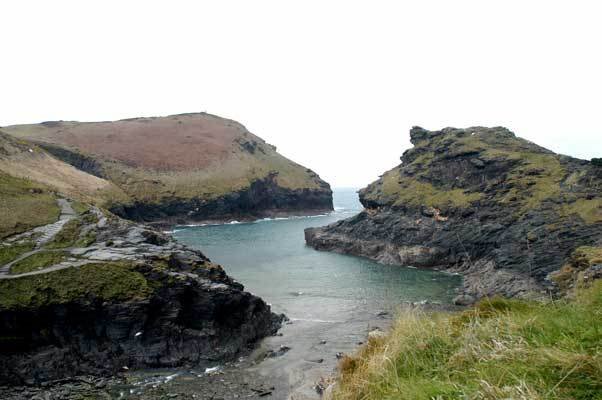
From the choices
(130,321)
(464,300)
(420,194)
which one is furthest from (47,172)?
(464,300)

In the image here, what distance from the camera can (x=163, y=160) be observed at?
167125mm

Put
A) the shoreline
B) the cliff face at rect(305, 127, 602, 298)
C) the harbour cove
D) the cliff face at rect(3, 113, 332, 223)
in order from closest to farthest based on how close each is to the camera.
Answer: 1. the harbour cove
2. the cliff face at rect(305, 127, 602, 298)
3. the shoreline
4. the cliff face at rect(3, 113, 332, 223)

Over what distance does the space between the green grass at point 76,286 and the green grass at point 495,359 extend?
2541cm

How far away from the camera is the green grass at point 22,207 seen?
39156 mm

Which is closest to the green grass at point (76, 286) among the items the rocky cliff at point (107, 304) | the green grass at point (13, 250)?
the rocky cliff at point (107, 304)

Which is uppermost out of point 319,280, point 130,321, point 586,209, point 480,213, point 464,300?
point 586,209

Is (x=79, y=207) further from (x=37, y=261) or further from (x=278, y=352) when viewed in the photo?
(x=278, y=352)

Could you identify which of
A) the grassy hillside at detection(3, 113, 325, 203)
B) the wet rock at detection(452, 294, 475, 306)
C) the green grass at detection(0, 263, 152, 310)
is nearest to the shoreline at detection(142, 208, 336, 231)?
the grassy hillside at detection(3, 113, 325, 203)

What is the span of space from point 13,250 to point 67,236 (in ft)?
15.5

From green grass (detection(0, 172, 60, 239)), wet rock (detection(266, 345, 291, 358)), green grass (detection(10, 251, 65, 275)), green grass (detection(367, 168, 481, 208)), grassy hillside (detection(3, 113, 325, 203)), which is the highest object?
grassy hillside (detection(3, 113, 325, 203))

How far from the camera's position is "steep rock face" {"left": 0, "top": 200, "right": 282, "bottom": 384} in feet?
95.0

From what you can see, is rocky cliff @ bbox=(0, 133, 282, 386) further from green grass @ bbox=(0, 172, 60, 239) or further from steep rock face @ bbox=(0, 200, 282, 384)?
green grass @ bbox=(0, 172, 60, 239)

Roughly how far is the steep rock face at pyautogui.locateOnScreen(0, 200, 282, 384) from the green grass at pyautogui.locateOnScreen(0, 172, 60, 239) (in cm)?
175

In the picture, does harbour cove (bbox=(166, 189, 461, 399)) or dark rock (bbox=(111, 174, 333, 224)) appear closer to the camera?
harbour cove (bbox=(166, 189, 461, 399))
